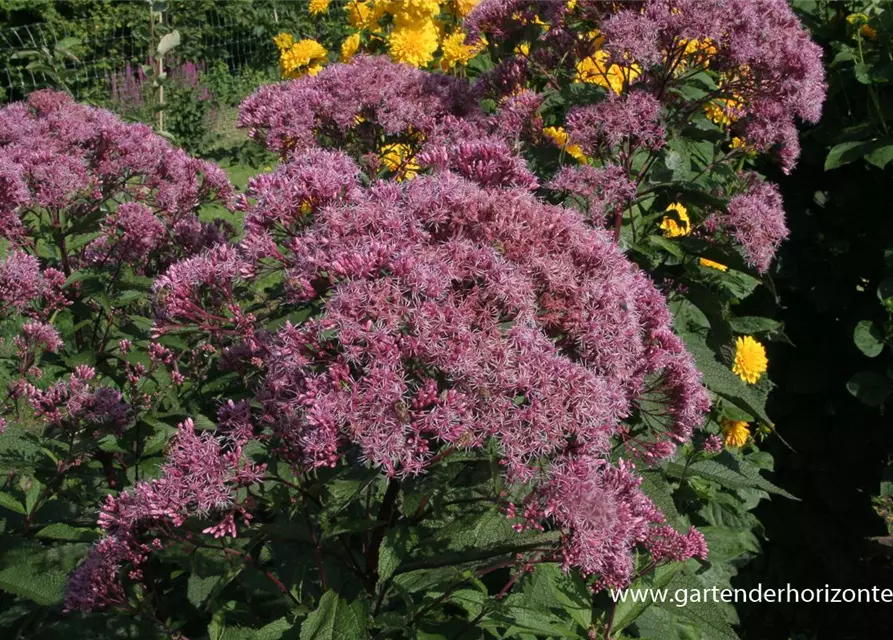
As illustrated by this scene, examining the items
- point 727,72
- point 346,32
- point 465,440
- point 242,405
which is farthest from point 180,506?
point 346,32

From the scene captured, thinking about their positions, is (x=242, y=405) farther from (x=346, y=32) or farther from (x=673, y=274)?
(x=346, y=32)

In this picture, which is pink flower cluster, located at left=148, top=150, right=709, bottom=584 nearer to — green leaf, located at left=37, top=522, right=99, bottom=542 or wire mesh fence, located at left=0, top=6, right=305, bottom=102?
green leaf, located at left=37, top=522, right=99, bottom=542

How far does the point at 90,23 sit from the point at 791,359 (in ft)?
48.4

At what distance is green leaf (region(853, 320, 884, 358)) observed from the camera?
3953 mm

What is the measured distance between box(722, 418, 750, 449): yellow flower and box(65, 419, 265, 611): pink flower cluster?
7.88ft

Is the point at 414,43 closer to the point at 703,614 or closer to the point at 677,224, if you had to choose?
the point at 677,224

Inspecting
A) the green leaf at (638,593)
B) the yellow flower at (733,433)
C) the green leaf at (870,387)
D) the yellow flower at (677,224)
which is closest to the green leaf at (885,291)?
the green leaf at (870,387)

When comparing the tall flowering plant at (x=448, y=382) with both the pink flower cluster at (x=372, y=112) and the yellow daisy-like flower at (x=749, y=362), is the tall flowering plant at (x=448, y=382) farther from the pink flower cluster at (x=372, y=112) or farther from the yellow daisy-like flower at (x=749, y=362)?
the yellow daisy-like flower at (x=749, y=362)

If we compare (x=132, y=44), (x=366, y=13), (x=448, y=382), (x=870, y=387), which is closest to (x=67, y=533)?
(x=448, y=382)

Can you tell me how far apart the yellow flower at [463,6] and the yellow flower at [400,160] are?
1.50m

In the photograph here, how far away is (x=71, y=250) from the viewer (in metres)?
3.27

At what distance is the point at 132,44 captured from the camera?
47.6ft

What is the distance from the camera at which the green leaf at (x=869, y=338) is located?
395cm

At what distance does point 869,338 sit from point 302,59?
3083 millimetres
